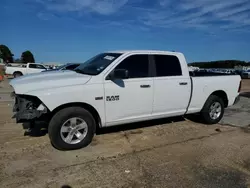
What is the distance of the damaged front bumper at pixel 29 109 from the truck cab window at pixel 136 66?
171 cm

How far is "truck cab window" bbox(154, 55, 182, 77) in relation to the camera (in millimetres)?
5297

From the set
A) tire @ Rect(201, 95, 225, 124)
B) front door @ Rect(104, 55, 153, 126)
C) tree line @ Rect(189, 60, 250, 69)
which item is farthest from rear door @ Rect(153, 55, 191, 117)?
tree line @ Rect(189, 60, 250, 69)

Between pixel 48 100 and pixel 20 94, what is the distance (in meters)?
0.51

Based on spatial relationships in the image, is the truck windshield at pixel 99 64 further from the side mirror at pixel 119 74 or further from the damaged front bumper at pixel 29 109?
the damaged front bumper at pixel 29 109

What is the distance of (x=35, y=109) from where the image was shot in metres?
4.04

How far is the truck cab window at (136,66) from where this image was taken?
4.87 metres

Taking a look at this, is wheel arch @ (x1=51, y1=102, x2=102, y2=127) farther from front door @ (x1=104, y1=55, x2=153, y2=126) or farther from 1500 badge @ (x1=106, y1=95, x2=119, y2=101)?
1500 badge @ (x1=106, y1=95, x2=119, y2=101)

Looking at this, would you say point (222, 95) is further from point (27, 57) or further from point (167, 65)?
point (27, 57)

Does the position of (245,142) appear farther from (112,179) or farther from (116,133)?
(112,179)

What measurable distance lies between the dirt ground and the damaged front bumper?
0.70 metres

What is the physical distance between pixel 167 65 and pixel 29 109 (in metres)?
3.20

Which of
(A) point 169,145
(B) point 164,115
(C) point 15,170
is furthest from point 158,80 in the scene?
(C) point 15,170

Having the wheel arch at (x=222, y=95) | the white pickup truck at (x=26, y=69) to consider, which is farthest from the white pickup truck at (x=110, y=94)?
the white pickup truck at (x=26, y=69)

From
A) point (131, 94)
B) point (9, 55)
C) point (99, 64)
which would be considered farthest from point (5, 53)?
point (131, 94)
